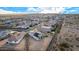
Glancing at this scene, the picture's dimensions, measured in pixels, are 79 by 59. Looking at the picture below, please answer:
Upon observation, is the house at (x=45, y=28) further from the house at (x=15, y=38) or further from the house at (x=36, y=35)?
the house at (x=15, y=38)

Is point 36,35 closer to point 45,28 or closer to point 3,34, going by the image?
point 45,28

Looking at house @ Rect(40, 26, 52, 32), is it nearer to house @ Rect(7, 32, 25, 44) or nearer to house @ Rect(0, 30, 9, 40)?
house @ Rect(7, 32, 25, 44)

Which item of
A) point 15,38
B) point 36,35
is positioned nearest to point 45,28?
point 36,35

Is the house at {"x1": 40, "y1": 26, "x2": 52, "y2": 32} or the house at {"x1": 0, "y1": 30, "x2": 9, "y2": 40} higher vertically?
the house at {"x1": 40, "y1": 26, "x2": 52, "y2": 32}

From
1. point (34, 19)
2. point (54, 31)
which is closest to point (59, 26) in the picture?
point (54, 31)

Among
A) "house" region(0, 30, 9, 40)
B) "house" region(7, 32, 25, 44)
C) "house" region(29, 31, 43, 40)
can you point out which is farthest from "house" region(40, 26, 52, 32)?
"house" region(0, 30, 9, 40)

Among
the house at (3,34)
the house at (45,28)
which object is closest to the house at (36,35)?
the house at (45,28)

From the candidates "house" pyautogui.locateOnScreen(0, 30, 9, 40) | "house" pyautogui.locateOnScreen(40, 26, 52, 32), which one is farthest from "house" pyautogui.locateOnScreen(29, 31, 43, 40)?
"house" pyautogui.locateOnScreen(0, 30, 9, 40)
